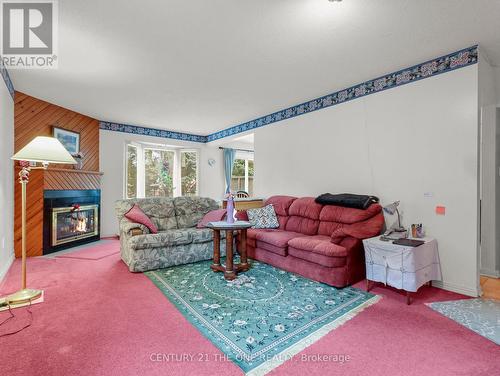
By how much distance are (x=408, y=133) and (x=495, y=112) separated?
0.89 metres

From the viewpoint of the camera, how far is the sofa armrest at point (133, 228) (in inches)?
136

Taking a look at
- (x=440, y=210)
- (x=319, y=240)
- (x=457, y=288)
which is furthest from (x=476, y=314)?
(x=319, y=240)

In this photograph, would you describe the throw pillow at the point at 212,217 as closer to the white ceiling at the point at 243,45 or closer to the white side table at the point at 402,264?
the white ceiling at the point at 243,45

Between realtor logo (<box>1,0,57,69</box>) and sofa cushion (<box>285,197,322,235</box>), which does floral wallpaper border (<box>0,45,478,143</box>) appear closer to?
realtor logo (<box>1,0,57,69</box>)

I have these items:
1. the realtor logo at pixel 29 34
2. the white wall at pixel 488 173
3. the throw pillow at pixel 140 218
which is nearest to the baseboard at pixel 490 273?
the white wall at pixel 488 173

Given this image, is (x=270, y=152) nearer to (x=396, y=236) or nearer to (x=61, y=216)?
(x=396, y=236)

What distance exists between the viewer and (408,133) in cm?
316

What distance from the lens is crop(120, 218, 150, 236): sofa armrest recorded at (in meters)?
3.45

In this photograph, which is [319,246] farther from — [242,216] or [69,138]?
[69,138]

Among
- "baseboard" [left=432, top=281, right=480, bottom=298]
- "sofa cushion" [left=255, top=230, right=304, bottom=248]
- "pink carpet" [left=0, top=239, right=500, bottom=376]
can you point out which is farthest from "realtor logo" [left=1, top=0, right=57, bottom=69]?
"baseboard" [left=432, top=281, right=480, bottom=298]

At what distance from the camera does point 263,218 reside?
4.22m

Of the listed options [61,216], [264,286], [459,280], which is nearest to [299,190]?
[264,286]

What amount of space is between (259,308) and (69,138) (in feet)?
15.2

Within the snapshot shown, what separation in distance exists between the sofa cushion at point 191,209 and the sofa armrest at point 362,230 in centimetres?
234
